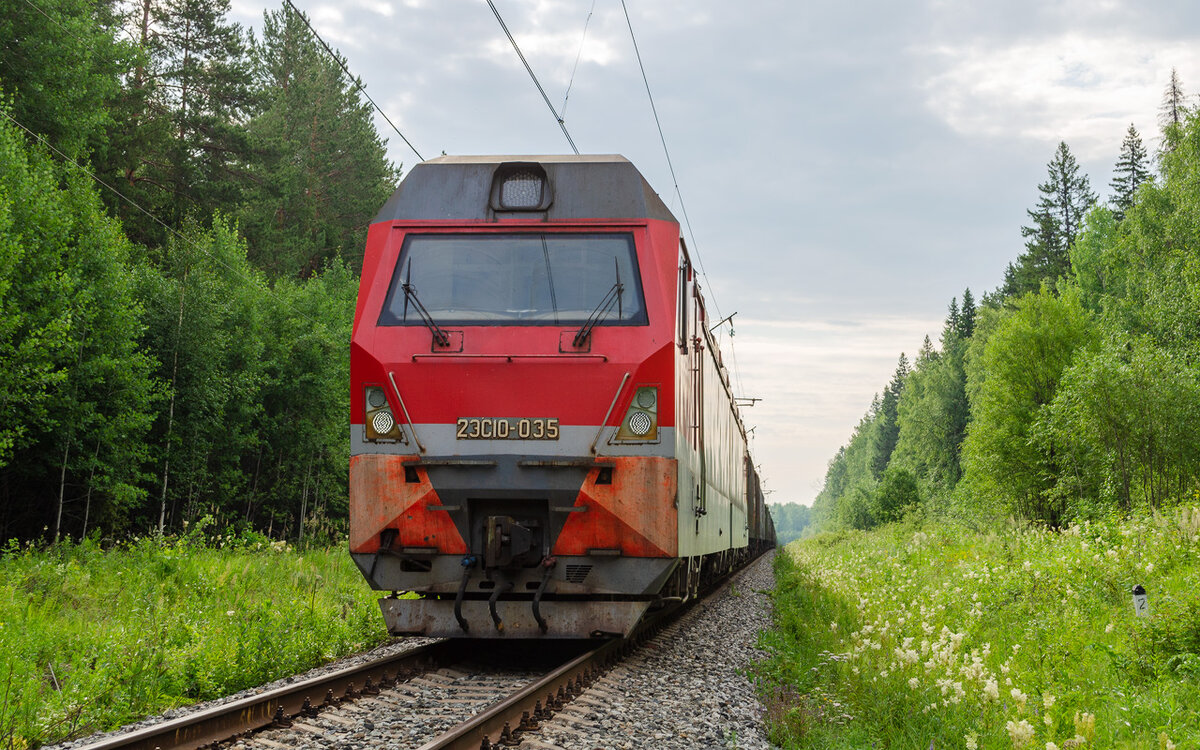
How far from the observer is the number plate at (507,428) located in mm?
6594

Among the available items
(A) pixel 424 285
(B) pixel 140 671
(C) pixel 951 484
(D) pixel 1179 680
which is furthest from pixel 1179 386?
(C) pixel 951 484

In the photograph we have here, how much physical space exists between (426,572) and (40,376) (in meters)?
10.7

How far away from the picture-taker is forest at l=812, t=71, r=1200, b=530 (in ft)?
79.2

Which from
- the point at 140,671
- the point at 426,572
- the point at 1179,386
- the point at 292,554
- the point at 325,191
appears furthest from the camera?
the point at 325,191

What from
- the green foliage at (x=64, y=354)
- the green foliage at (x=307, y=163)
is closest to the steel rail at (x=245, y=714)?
the green foliage at (x=64, y=354)

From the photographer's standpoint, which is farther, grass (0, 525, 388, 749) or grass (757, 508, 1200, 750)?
grass (0, 525, 388, 749)

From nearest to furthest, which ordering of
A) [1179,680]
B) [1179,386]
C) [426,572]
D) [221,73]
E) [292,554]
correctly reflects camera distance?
[1179,680] < [426,572] < [292,554] < [1179,386] < [221,73]

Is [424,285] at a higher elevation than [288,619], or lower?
higher

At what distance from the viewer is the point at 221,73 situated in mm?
28172

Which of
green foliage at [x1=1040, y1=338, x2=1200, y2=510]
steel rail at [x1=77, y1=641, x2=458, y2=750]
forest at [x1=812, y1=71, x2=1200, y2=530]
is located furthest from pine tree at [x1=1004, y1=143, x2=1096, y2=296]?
steel rail at [x1=77, y1=641, x2=458, y2=750]

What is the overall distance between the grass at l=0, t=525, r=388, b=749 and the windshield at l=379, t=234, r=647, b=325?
2.66m

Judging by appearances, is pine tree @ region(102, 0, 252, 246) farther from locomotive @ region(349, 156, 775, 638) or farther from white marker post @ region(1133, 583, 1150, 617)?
white marker post @ region(1133, 583, 1150, 617)

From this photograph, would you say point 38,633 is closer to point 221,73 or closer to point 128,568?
point 128,568

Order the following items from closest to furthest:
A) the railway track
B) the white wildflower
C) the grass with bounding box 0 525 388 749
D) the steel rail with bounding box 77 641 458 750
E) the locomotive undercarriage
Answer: the white wildflower
the steel rail with bounding box 77 641 458 750
the railway track
the grass with bounding box 0 525 388 749
the locomotive undercarriage
